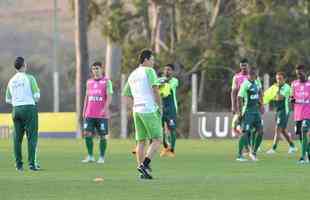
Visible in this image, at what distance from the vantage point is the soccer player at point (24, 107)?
21625 mm

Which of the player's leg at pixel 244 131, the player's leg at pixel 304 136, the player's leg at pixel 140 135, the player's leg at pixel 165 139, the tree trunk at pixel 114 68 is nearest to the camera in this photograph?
the player's leg at pixel 140 135

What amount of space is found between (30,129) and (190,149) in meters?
10.9

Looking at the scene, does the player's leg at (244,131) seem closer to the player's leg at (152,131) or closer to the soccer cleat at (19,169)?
the soccer cleat at (19,169)

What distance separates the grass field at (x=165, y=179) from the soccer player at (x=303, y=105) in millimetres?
502

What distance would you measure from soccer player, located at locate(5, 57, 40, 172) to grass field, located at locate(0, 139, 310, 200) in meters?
0.47

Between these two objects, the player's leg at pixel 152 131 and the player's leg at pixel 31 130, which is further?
the player's leg at pixel 31 130

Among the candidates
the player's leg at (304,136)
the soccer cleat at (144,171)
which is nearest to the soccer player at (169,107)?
the player's leg at (304,136)

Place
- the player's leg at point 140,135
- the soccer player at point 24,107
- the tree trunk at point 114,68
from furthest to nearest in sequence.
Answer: the tree trunk at point 114,68, the soccer player at point 24,107, the player's leg at point 140,135

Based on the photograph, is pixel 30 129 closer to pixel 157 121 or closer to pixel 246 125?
pixel 157 121

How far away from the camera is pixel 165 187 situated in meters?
17.2

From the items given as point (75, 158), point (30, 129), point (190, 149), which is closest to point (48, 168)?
point (30, 129)

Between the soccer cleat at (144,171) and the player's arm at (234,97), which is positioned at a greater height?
the player's arm at (234,97)

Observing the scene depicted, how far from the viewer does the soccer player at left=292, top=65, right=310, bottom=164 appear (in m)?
24.0

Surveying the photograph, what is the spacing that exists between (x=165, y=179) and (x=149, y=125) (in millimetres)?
975
